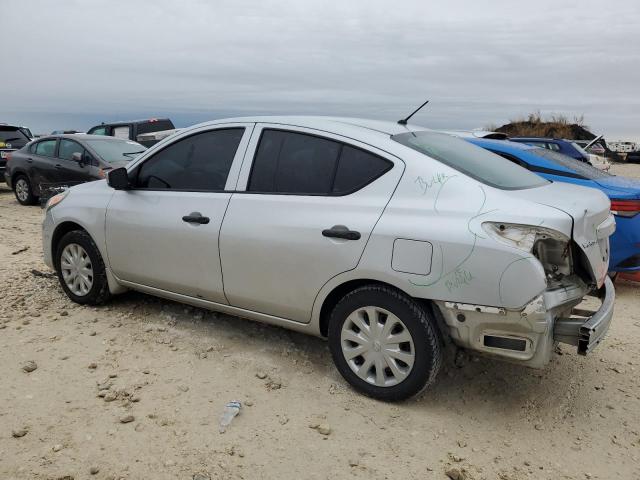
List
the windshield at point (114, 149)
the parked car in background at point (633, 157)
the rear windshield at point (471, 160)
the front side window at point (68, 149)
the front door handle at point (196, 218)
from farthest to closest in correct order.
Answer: the parked car in background at point (633, 157), the front side window at point (68, 149), the windshield at point (114, 149), the front door handle at point (196, 218), the rear windshield at point (471, 160)

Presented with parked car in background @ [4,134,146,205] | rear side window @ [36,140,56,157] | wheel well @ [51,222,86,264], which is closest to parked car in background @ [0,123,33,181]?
parked car in background @ [4,134,146,205]

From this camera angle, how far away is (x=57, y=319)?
4.53m

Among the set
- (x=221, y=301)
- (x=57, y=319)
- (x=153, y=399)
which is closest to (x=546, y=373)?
(x=221, y=301)

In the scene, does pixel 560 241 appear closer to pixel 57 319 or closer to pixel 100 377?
pixel 100 377

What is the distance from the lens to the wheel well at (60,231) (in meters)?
4.77

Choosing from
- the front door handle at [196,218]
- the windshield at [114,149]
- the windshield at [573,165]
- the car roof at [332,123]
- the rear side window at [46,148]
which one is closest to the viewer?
the car roof at [332,123]

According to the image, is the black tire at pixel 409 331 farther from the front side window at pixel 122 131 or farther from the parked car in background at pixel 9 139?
the front side window at pixel 122 131

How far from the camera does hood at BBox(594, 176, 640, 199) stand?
16.8ft

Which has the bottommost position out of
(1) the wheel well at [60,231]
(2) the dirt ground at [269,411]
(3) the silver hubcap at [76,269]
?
(2) the dirt ground at [269,411]

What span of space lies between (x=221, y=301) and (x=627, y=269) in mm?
3730

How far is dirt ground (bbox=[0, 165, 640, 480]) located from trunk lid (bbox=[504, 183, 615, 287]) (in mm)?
877

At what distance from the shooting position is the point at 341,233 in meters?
3.16

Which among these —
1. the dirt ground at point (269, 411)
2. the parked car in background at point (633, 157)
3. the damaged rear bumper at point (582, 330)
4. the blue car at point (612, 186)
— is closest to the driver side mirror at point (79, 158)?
the dirt ground at point (269, 411)

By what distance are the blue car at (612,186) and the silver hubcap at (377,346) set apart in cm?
298
